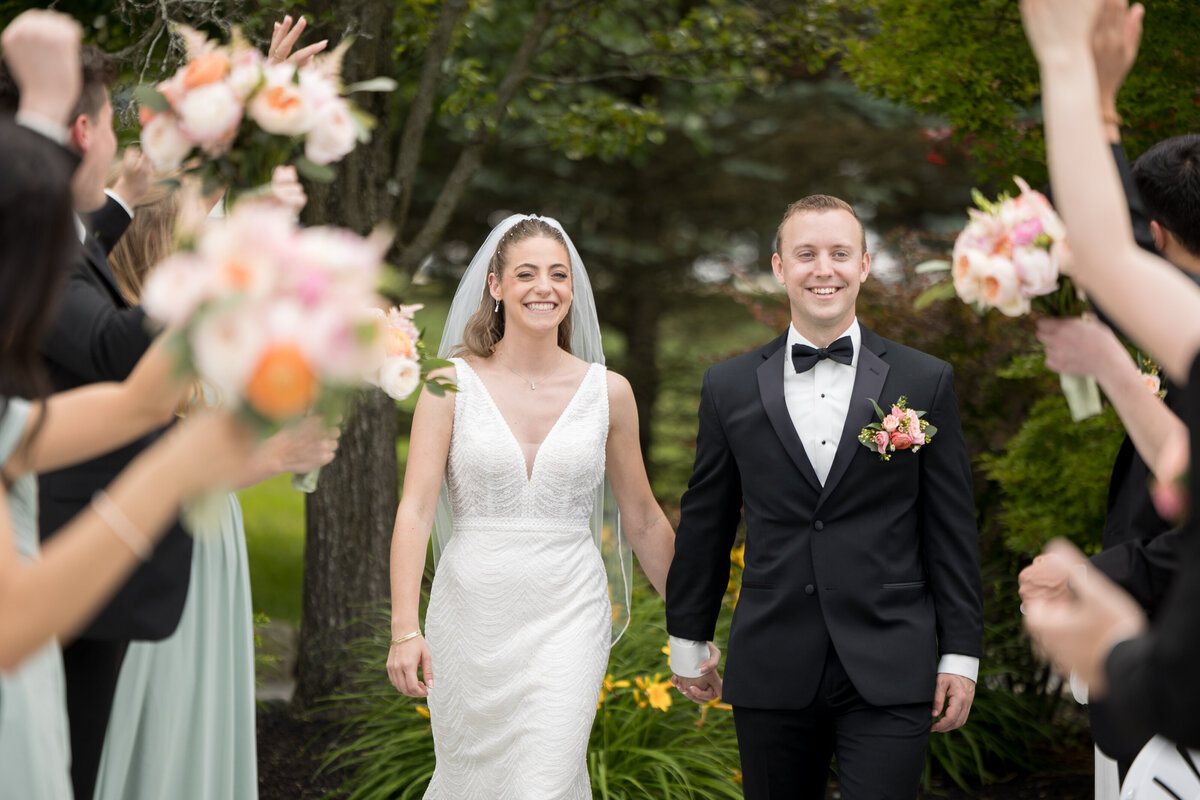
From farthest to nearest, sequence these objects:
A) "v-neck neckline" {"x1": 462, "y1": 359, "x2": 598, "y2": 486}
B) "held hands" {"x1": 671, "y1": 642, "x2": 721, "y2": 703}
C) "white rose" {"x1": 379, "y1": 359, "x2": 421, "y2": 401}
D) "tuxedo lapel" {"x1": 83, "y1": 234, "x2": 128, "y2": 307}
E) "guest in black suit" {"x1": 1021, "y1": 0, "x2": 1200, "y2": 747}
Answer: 1. "v-neck neckline" {"x1": 462, "y1": 359, "x2": 598, "y2": 486}
2. "held hands" {"x1": 671, "y1": 642, "x2": 721, "y2": 703}
3. "white rose" {"x1": 379, "y1": 359, "x2": 421, "y2": 401}
4. "tuxedo lapel" {"x1": 83, "y1": 234, "x2": 128, "y2": 307}
5. "guest in black suit" {"x1": 1021, "y1": 0, "x2": 1200, "y2": 747}

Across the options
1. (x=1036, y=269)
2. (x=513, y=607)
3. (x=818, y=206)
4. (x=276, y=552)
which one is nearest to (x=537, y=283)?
(x=818, y=206)

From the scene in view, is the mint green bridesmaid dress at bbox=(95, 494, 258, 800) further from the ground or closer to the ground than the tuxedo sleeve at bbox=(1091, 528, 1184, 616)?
closer to the ground

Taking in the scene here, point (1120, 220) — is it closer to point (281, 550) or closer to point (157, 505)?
point (157, 505)

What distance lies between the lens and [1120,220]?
6.75 feet

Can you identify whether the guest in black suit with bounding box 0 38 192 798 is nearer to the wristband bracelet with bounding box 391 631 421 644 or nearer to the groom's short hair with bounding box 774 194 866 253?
the wristband bracelet with bounding box 391 631 421 644

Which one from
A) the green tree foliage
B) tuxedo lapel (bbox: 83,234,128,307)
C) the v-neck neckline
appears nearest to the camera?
tuxedo lapel (bbox: 83,234,128,307)

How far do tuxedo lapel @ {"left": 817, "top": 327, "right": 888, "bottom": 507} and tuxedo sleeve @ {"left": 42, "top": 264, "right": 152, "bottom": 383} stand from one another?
7.00 ft

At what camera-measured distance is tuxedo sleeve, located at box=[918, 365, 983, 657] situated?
154 inches

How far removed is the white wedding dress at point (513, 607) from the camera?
4379 millimetres

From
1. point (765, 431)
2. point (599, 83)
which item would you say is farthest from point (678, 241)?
point (765, 431)

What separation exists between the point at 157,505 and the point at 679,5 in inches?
418

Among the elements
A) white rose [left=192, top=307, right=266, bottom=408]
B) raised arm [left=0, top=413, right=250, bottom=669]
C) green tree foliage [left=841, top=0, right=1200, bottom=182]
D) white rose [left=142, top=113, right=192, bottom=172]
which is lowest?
raised arm [left=0, top=413, right=250, bottom=669]

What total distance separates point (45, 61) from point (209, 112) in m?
0.39

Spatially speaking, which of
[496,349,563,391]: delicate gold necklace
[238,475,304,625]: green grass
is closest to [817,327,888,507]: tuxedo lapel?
[496,349,563,391]: delicate gold necklace
